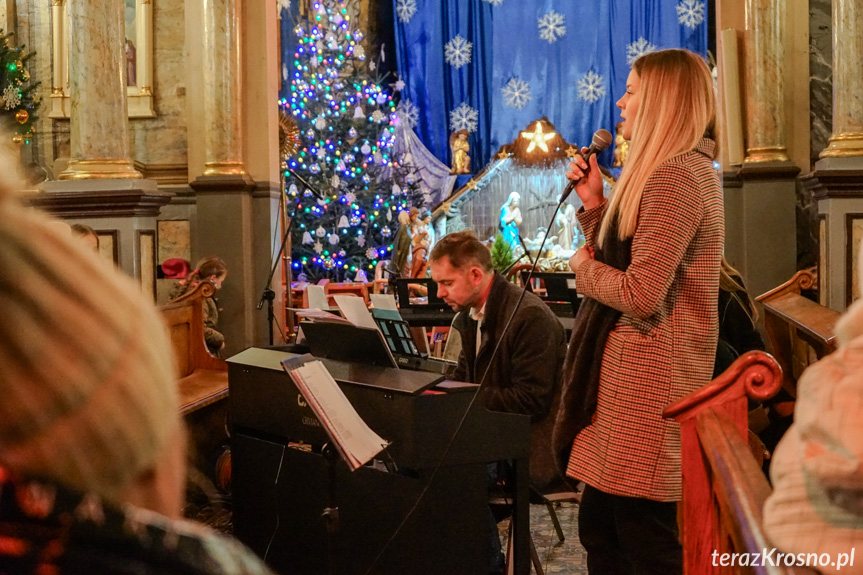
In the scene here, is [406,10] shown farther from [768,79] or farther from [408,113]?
[768,79]

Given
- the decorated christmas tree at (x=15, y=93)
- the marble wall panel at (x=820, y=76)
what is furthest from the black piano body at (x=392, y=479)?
the marble wall panel at (x=820, y=76)

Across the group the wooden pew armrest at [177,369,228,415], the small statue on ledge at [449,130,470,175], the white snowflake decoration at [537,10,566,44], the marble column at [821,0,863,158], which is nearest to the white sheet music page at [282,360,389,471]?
the wooden pew armrest at [177,369,228,415]

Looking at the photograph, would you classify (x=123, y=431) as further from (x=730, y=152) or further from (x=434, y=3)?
(x=434, y=3)

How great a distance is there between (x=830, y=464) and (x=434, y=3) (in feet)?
53.0

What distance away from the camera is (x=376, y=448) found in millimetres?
2928

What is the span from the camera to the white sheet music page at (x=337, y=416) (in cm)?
286

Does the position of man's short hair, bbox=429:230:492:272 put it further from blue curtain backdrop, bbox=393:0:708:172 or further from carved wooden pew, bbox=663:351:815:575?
blue curtain backdrop, bbox=393:0:708:172

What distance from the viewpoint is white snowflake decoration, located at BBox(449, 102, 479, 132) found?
16.2 metres

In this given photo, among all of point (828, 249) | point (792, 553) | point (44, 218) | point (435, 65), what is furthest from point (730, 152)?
point (435, 65)

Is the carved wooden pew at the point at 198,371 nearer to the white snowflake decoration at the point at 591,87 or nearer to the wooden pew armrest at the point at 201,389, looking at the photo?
the wooden pew armrest at the point at 201,389

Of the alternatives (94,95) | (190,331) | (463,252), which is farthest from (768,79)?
(94,95)

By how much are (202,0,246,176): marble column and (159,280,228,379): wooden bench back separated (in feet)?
8.74

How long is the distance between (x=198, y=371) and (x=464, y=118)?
36.7 ft

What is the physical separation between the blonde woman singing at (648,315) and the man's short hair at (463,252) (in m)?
1.38
